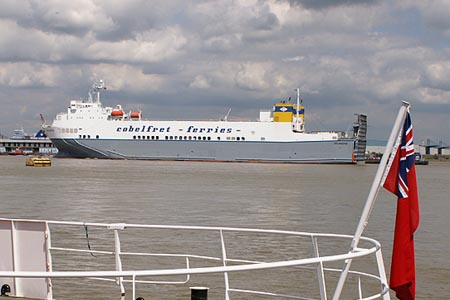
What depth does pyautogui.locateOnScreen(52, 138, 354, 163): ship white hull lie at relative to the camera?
10212 cm

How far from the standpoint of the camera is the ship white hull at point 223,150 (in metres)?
102

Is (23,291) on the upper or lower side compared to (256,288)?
upper

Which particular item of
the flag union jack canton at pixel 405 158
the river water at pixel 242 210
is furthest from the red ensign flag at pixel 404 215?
the river water at pixel 242 210

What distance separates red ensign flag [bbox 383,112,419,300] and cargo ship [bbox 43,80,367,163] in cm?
9638

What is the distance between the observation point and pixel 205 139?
103 metres

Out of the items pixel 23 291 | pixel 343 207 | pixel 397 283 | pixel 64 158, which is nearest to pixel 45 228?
pixel 23 291

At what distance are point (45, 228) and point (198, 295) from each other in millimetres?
2048

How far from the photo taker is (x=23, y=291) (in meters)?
6.71

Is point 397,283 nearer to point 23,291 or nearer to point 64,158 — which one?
point 23,291

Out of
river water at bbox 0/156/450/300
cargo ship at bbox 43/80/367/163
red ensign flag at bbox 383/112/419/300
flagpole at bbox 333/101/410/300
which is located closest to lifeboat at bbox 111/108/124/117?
cargo ship at bbox 43/80/367/163

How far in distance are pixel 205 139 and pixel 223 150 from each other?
3069mm

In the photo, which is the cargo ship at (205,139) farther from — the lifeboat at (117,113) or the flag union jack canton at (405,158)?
the flag union jack canton at (405,158)

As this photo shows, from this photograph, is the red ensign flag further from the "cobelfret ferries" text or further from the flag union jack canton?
the "cobelfret ferries" text

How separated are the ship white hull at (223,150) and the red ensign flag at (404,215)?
9639cm
